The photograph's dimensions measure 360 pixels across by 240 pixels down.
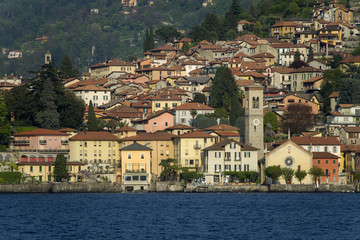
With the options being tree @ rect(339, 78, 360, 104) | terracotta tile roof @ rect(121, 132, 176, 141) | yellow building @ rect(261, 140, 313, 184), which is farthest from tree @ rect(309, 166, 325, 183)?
tree @ rect(339, 78, 360, 104)

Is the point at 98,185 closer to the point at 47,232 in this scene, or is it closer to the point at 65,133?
the point at 65,133

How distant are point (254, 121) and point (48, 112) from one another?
26388mm

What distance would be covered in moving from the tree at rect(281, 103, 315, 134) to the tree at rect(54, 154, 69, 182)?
104 ft

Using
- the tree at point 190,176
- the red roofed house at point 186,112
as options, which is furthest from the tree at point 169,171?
the red roofed house at point 186,112

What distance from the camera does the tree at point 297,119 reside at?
4722 inches

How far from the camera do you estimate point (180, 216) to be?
76000 millimetres

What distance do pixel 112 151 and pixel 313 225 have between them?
145 feet

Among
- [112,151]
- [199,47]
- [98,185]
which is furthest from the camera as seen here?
[199,47]

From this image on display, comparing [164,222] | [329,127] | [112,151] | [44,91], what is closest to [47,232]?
[164,222]

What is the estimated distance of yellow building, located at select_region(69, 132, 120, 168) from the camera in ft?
358

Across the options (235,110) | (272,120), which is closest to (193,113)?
(235,110)

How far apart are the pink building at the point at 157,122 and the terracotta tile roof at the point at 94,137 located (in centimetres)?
1067

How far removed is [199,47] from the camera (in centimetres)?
17150

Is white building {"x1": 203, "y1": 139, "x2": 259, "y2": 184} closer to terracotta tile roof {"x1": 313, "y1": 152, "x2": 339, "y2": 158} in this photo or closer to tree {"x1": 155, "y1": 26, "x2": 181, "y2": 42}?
terracotta tile roof {"x1": 313, "y1": 152, "x2": 339, "y2": 158}
